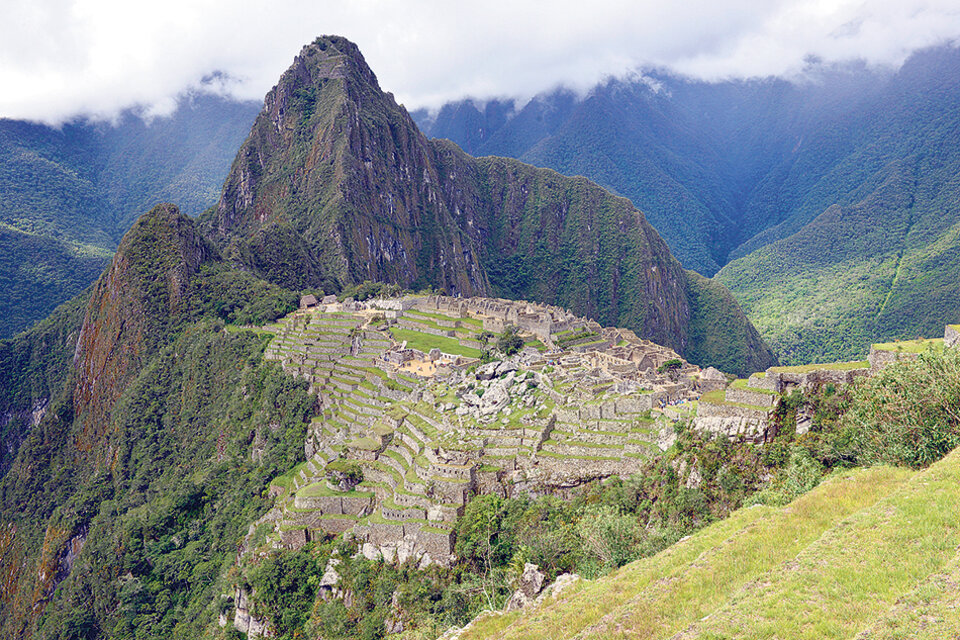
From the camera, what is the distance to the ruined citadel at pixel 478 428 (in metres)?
33.7

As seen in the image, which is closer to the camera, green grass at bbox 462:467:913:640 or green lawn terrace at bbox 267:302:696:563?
green grass at bbox 462:467:913:640

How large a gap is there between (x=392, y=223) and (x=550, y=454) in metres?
168

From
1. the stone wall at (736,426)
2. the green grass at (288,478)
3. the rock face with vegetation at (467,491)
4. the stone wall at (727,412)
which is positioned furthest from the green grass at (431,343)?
the stone wall at (736,426)

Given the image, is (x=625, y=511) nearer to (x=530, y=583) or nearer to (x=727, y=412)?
(x=530, y=583)

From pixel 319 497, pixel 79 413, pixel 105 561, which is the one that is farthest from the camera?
pixel 79 413

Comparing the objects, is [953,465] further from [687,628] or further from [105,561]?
[105,561]

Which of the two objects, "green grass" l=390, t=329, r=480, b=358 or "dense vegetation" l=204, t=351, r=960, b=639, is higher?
"green grass" l=390, t=329, r=480, b=358

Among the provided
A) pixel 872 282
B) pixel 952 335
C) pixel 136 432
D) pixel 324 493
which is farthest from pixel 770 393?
pixel 872 282

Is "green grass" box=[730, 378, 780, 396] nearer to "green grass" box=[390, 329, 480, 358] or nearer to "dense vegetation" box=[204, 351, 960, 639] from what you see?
"dense vegetation" box=[204, 351, 960, 639]

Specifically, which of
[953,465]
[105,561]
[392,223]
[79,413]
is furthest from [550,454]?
[392,223]

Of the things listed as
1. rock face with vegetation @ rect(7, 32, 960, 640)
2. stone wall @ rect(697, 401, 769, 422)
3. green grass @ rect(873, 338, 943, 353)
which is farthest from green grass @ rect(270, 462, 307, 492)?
green grass @ rect(873, 338, 943, 353)

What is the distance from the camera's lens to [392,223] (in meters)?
199

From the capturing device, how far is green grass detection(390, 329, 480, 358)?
6806 centimetres

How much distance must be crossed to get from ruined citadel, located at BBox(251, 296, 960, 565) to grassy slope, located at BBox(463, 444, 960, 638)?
10425 mm
